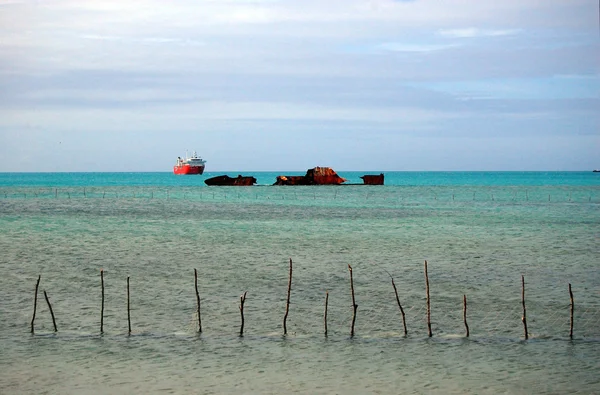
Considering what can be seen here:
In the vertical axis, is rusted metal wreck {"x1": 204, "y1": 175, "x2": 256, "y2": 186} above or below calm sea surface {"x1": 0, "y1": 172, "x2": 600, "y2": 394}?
above

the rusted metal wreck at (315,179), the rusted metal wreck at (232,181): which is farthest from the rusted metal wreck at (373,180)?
the rusted metal wreck at (232,181)

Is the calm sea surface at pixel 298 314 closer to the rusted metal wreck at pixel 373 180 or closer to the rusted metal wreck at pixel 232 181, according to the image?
the rusted metal wreck at pixel 232 181

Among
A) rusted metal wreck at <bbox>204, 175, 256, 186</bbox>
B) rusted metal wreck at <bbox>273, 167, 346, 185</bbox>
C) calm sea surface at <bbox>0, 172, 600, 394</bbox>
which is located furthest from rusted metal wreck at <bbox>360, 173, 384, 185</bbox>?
calm sea surface at <bbox>0, 172, 600, 394</bbox>

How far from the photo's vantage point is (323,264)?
100 ft

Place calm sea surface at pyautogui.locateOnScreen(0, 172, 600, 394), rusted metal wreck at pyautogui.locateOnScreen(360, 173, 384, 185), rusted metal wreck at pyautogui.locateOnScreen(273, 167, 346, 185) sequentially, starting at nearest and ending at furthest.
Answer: calm sea surface at pyautogui.locateOnScreen(0, 172, 600, 394) → rusted metal wreck at pyautogui.locateOnScreen(273, 167, 346, 185) → rusted metal wreck at pyautogui.locateOnScreen(360, 173, 384, 185)

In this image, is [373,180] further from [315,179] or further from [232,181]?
[232,181]

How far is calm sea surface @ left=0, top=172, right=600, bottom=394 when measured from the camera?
1454 cm

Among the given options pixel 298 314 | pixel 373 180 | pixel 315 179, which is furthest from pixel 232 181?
pixel 298 314

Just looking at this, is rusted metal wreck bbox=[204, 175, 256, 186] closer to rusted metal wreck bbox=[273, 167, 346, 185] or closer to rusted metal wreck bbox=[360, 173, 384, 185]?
rusted metal wreck bbox=[273, 167, 346, 185]

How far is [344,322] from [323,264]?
452 inches

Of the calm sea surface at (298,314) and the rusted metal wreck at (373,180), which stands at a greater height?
the rusted metal wreck at (373,180)

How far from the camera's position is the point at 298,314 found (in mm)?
20094

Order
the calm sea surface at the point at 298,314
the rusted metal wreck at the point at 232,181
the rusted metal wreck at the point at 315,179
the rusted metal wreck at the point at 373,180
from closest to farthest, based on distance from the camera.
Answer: the calm sea surface at the point at 298,314 < the rusted metal wreck at the point at 315,179 < the rusted metal wreck at the point at 232,181 < the rusted metal wreck at the point at 373,180

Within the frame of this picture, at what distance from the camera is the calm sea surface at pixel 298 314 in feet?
47.7
